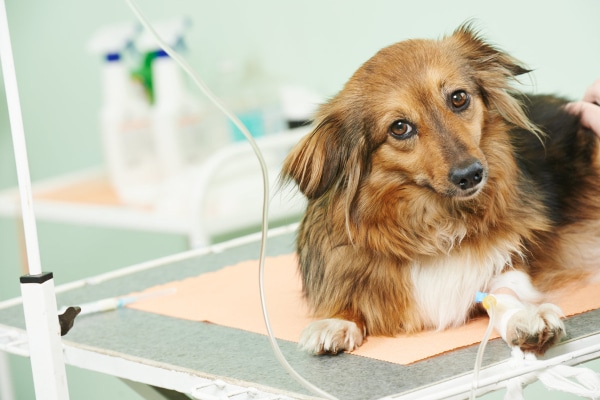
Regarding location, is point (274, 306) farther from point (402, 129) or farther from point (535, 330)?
point (535, 330)

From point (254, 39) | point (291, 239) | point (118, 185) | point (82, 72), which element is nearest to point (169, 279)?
point (291, 239)

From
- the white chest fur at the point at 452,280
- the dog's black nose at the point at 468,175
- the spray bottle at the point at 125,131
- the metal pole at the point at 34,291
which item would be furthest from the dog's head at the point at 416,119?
the spray bottle at the point at 125,131

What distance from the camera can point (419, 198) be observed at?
1363mm

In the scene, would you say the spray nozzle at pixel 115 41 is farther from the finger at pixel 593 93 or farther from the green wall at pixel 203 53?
the finger at pixel 593 93

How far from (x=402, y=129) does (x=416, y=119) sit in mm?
27

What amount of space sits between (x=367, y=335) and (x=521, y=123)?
43 cm

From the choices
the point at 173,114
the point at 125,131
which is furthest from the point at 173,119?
the point at 125,131

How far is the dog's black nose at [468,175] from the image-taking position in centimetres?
125

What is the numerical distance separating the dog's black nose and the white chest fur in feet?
0.50

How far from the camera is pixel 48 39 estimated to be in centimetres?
330

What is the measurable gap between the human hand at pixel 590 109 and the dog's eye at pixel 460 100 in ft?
1.21

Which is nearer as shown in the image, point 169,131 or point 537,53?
point 537,53

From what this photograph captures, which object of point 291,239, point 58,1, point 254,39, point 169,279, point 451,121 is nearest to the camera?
point 451,121

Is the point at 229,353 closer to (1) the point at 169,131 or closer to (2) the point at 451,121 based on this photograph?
(2) the point at 451,121
